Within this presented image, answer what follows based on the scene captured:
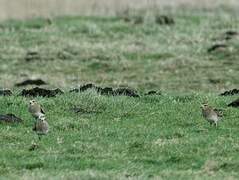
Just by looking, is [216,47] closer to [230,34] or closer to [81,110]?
[230,34]

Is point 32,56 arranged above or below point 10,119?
below

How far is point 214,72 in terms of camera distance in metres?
35.5

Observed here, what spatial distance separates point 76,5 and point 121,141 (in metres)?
40.0

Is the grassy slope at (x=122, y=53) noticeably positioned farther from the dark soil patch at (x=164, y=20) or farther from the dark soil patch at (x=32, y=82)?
the dark soil patch at (x=32, y=82)

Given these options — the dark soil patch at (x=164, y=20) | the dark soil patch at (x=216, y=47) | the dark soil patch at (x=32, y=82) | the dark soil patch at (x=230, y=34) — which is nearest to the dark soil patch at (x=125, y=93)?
the dark soil patch at (x=32, y=82)

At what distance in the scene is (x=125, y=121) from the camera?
18.6 metres

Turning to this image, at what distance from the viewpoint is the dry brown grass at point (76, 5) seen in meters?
51.9

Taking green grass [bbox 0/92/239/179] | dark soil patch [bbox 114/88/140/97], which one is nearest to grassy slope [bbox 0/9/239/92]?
dark soil patch [bbox 114/88/140/97]

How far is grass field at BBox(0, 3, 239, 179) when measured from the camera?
14.8m

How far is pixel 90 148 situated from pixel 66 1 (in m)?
40.4

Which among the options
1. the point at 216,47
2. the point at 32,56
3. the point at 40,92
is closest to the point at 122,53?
the point at 32,56

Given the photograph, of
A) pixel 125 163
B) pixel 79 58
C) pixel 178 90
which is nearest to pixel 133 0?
pixel 79 58

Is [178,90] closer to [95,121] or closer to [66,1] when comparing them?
[95,121]

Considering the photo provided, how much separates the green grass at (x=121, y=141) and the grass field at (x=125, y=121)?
0.06ft
